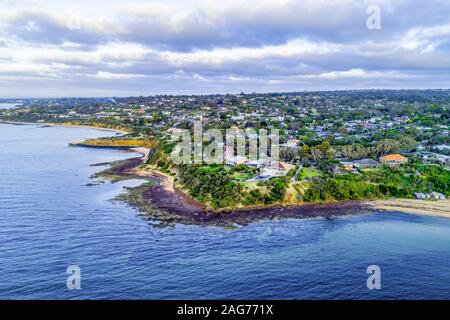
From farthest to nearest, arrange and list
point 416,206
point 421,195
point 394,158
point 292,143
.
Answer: point 292,143 < point 394,158 < point 421,195 < point 416,206

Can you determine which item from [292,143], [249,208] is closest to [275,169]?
[249,208]

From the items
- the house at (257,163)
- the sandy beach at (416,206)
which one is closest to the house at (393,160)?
the sandy beach at (416,206)

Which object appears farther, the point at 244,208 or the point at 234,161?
the point at 234,161

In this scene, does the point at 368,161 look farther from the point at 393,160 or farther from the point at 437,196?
the point at 437,196

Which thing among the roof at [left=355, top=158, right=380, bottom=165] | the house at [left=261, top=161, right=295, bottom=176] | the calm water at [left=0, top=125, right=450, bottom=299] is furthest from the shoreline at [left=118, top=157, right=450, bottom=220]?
the roof at [left=355, top=158, right=380, bottom=165]

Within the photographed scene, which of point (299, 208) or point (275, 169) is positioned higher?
point (275, 169)

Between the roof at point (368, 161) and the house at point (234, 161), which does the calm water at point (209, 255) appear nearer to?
the roof at point (368, 161)
